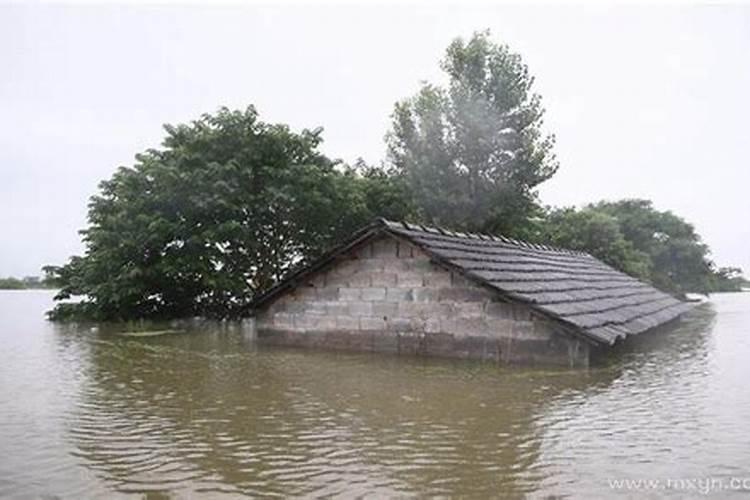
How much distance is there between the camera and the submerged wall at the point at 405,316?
1091 cm

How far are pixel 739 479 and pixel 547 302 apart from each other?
6203 millimetres

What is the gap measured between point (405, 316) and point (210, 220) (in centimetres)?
1064

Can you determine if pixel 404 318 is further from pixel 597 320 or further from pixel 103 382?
pixel 103 382

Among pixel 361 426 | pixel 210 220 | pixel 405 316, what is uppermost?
pixel 210 220

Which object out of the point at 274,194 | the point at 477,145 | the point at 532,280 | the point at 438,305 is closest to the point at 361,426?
the point at 438,305

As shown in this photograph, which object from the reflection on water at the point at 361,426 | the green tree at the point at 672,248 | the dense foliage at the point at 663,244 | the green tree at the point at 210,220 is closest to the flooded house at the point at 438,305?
the reflection on water at the point at 361,426

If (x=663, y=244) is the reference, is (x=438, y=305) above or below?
below

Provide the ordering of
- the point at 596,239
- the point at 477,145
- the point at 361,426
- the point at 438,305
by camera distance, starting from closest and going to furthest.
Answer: the point at 361,426 → the point at 438,305 → the point at 477,145 → the point at 596,239

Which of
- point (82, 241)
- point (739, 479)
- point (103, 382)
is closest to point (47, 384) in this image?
point (103, 382)

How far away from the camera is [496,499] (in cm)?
451

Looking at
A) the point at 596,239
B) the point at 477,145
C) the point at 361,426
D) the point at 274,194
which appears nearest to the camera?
the point at 361,426

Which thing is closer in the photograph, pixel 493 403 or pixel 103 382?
pixel 493 403

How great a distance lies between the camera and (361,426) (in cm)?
668

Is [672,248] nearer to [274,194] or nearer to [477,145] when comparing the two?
[477,145]
